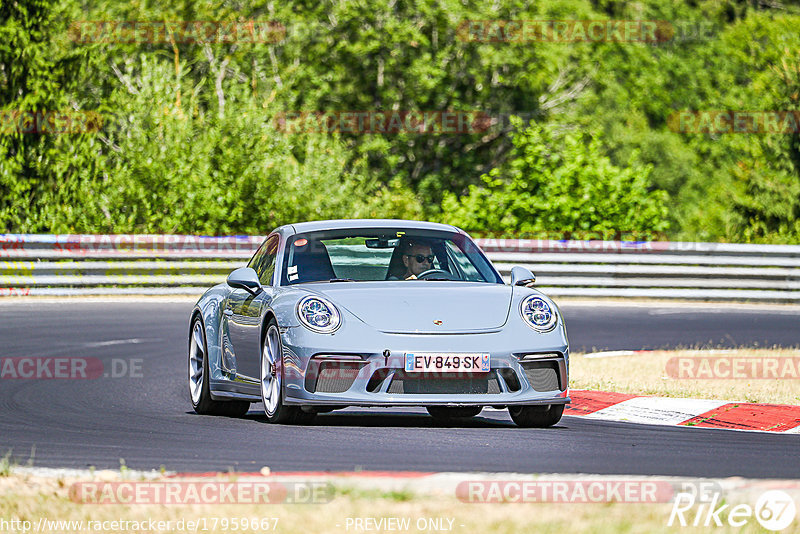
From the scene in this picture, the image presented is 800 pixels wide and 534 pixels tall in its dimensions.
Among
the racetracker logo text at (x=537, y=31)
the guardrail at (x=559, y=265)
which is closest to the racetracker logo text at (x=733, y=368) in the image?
the guardrail at (x=559, y=265)

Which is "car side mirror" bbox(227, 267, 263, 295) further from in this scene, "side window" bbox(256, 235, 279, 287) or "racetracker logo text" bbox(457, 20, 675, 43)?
"racetracker logo text" bbox(457, 20, 675, 43)

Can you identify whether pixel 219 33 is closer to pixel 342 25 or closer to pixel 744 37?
pixel 342 25

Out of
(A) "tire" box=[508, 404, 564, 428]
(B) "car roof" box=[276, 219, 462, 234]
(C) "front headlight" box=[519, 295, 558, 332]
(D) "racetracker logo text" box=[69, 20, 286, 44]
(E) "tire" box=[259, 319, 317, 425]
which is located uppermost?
(D) "racetracker logo text" box=[69, 20, 286, 44]

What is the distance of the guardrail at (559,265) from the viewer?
2241 centimetres

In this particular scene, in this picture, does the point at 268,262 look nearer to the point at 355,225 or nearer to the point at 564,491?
the point at 355,225

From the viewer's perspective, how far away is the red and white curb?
934 cm

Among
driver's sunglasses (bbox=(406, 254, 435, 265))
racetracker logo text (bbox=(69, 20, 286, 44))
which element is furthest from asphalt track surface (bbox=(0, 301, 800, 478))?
racetracker logo text (bbox=(69, 20, 286, 44))

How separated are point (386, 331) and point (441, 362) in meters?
0.36

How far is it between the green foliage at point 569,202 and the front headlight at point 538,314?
1988 cm

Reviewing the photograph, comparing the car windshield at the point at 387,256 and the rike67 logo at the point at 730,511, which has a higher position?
the car windshield at the point at 387,256

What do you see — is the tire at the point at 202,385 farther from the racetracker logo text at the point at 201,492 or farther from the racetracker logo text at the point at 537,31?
the racetracker logo text at the point at 537,31

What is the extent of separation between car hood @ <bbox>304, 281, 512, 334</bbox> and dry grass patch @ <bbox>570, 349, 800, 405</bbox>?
8.61 feet

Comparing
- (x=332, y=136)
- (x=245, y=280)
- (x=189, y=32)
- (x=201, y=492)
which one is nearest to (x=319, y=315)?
(x=245, y=280)

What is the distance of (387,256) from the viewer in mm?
9609
